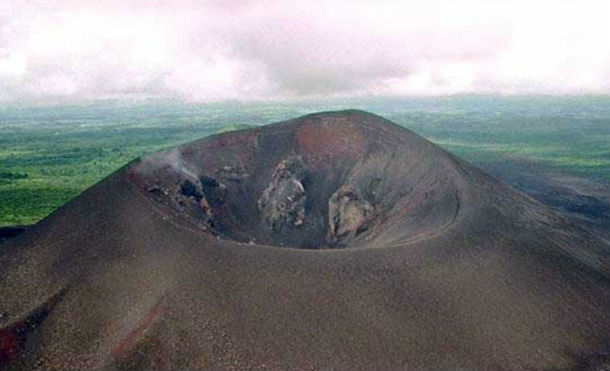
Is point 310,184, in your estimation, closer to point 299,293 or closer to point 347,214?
point 347,214

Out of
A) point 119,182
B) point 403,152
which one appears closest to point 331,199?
point 403,152

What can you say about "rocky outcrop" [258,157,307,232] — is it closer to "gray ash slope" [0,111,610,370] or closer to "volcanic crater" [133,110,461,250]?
"volcanic crater" [133,110,461,250]

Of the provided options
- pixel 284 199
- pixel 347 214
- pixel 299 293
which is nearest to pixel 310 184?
pixel 284 199

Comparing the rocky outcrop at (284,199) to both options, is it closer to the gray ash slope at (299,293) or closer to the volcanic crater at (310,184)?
the volcanic crater at (310,184)

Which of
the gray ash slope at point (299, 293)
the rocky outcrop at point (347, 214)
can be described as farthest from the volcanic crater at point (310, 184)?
the gray ash slope at point (299, 293)

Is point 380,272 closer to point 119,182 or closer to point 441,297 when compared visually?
point 441,297

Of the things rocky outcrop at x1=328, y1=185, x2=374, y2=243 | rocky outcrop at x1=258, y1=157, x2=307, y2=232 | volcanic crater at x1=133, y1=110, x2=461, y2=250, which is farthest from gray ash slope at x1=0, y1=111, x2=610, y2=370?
rocky outcrop at x1=258, y1=157, x2=307, y2=232
